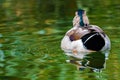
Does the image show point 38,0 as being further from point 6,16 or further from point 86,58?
point 86,58

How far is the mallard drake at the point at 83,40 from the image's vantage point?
45.9 feet

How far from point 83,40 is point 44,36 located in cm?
219

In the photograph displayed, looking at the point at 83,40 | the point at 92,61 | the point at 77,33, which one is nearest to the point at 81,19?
the point at 77,33

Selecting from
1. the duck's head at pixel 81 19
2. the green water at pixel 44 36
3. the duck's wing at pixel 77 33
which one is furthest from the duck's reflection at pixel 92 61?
the duck's head at pixel 81 19

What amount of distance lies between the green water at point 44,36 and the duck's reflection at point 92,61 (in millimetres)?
162

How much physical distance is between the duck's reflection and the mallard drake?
179mm

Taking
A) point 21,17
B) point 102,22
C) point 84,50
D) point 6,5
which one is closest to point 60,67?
point 84,50

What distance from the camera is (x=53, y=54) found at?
45.8 feet

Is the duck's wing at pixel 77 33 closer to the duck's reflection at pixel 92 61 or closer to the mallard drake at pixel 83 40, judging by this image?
the mallard drake at pixel 83 40

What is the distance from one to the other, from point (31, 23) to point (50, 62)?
6.07 metres

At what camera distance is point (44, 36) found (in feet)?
53.2

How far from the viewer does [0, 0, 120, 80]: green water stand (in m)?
12.2

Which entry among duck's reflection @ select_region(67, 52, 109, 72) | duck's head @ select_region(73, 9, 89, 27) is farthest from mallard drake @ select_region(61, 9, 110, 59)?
duck's reflection @ select_region(67, 52, 109, 72)

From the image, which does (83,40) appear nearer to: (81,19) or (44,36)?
(81,19)
